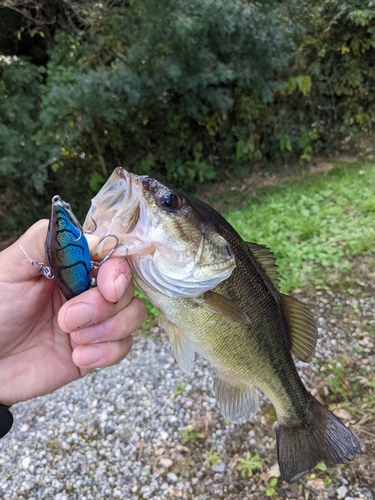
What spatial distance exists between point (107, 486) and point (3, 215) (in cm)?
500

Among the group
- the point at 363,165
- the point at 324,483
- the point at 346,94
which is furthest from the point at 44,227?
the point at 346,94

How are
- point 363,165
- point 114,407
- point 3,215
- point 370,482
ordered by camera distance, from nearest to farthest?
point 370,482 → point 114,407 → point 3,215 → point 363,165

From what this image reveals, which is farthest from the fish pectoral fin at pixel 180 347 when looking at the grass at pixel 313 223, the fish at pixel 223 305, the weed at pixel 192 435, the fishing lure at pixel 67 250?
the grass at pixel 313 223

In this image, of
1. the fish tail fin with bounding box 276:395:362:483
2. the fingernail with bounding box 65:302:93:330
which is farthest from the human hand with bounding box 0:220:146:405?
the fish tail fin with bounding box 276:395:362:483

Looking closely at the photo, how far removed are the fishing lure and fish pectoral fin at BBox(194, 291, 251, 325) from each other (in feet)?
1.11

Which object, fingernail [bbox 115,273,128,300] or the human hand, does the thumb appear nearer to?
the human hand

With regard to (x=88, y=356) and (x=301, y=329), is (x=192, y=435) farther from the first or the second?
(x=88, y=356)

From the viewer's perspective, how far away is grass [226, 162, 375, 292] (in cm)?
445

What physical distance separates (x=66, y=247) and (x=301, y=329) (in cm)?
115

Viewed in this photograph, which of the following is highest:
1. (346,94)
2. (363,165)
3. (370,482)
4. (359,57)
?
(359,57)

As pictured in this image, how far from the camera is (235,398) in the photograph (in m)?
1.78

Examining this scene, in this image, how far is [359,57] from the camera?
289 inches

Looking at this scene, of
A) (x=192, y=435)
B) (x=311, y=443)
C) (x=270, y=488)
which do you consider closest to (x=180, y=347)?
(x=311, y=443)

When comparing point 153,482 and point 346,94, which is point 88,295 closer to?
point 153,482
